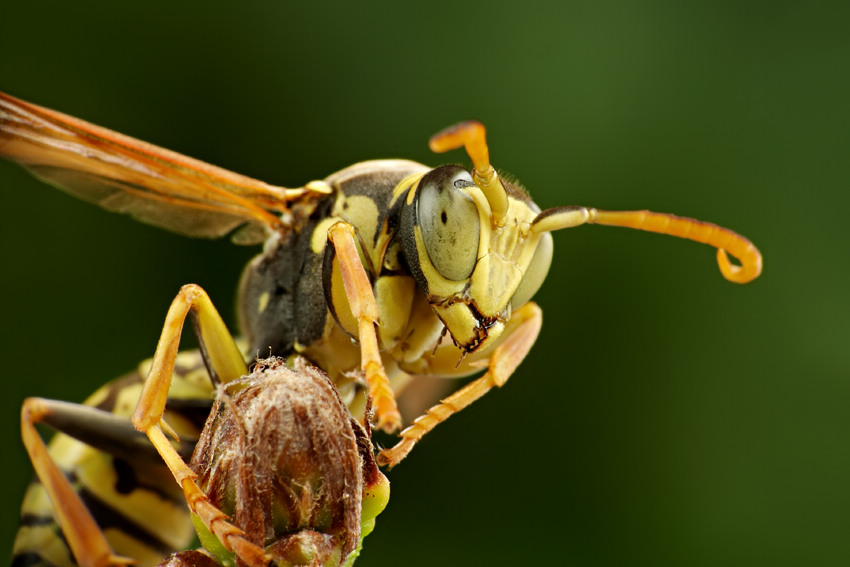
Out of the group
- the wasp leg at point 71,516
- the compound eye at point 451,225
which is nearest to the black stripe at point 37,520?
the wasp leg at point 71,516

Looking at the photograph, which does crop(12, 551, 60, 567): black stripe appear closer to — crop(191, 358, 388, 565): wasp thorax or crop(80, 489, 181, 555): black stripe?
crop(80, 489, 181, 555): black stripe

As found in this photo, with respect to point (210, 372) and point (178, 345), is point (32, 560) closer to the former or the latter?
point (210, 372)

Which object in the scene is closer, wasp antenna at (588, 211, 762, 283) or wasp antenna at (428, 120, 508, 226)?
wasp antenna at (428, 120, 508, 226)

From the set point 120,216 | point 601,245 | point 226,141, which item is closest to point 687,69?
point 601,245

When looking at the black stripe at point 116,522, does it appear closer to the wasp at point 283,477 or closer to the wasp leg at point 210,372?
the wasp leg at point 210,372

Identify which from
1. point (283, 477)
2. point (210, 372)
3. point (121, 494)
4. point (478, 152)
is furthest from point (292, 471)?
point (121, 494)

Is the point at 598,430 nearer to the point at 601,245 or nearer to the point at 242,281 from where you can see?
the point at 601,245

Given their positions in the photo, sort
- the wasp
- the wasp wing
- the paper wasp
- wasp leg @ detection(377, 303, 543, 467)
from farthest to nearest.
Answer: the wasp wing → the paper wasp → wasp leg @ detection(377, 303, 543, 467) → the wasp

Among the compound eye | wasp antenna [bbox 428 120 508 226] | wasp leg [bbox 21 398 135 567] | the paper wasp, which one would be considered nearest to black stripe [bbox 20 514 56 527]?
wasp leg [bbox 21 398 135 567]
